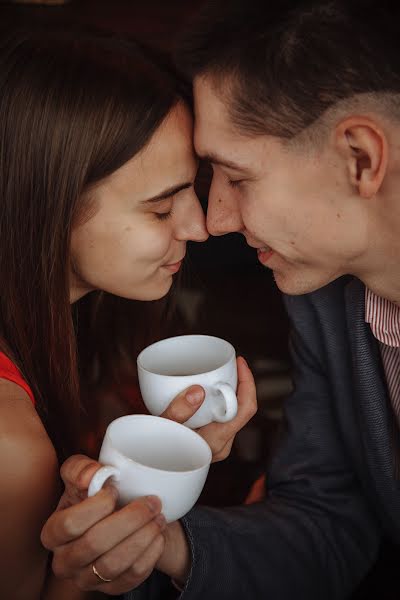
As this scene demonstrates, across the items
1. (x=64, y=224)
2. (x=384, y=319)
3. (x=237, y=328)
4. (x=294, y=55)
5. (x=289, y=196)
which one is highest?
(x=294, y=55)

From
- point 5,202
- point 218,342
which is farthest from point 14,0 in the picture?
point 218,342

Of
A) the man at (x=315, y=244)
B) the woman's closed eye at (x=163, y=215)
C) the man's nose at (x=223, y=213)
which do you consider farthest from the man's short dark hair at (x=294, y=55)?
the woman's closed eye at (x=163, y=215)

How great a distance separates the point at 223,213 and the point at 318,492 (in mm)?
603

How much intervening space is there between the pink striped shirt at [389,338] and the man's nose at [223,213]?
11.4 inches

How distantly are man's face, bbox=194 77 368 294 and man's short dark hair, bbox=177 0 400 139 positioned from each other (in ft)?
0.12

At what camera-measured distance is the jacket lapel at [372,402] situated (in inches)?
52.9

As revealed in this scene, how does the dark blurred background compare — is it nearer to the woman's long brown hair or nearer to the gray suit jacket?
the woman's long brown hair

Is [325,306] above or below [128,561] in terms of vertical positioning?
above

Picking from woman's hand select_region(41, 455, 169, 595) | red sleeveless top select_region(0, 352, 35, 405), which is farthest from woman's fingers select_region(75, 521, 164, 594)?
red sleeveless top select_region(0, 352, 35, 405)

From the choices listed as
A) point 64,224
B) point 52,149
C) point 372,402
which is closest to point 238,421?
point 372,402

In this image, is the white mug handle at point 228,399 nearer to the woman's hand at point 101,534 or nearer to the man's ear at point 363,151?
the woman's hand at point 101,534

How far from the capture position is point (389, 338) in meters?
1.31

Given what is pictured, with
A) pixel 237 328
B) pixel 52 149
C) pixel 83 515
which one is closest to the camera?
pixel 83 515

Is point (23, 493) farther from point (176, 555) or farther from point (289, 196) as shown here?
point (289, 196)
